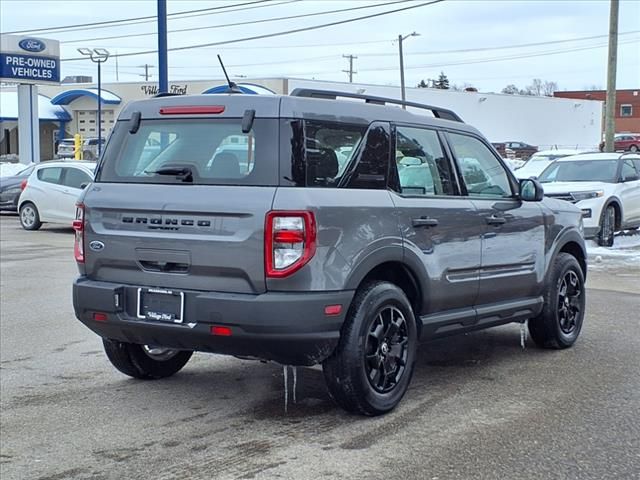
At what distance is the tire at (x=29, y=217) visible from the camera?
1998cm

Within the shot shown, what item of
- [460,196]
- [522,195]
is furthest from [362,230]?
[522,195]

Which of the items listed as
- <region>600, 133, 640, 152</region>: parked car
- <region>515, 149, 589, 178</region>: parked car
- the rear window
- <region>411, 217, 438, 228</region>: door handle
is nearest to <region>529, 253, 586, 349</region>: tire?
<region>411, 217, 438, 228</region>: door handle

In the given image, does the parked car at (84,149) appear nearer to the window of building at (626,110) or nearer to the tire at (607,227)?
the tire at (607,227)

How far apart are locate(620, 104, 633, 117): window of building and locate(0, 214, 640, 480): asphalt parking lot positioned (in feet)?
298

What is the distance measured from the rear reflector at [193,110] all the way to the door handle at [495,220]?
227cm

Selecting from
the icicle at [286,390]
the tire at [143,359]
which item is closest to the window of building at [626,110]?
the tire at [143,359]

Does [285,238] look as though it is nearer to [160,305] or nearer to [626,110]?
[160,305]

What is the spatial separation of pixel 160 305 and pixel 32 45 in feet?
120

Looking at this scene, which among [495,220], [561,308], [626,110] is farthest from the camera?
[626,110]

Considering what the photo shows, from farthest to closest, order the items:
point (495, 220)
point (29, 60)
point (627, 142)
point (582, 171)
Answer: point (627, 142)
point (29, 60)
point (582, 171)
point (495, 220)

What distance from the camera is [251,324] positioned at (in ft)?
16.6

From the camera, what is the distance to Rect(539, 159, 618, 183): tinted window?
16141mm

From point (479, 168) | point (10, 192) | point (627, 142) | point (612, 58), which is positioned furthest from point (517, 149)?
point (479, 168)

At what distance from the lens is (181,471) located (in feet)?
15.5
